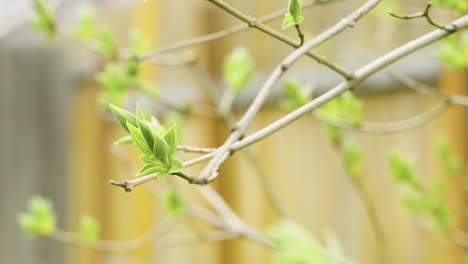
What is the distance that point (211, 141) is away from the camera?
2264 mm

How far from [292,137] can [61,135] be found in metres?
0.94

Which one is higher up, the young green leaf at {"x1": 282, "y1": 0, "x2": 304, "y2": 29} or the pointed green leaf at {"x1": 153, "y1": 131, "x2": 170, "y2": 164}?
the young green leaf at {"x1": 282, "y1": 0, "x2": 304, "y2": 29}

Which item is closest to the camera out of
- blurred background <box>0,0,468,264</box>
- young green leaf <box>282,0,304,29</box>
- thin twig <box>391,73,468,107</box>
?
young green leaf <box>282,0,304,29</box>

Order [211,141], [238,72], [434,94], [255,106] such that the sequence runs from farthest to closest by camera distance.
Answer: [211,141], [238,72], [434,94], [255,106]

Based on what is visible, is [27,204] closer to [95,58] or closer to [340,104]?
[95,58]

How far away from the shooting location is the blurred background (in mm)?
1656

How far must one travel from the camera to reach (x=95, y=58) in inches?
108

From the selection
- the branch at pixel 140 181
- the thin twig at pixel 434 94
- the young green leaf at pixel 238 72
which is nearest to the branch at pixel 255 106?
the branch at pixel 140 181

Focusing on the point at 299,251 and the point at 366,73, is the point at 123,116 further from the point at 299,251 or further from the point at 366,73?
the point at 299,251

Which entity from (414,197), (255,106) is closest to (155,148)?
(255,106)

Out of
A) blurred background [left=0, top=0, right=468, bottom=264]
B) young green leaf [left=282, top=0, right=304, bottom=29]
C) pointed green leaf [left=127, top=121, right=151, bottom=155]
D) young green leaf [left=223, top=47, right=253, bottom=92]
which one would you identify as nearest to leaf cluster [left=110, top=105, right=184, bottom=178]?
pointed green leaf [left=127, top=121, right=151, bottom=155]

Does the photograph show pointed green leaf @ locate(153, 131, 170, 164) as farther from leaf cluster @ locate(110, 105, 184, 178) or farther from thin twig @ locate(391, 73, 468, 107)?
thin twig @ locate(391, 73, 468, 107)

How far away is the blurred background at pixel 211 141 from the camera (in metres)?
1.66

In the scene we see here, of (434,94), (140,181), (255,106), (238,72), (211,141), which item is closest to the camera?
(140,181)
